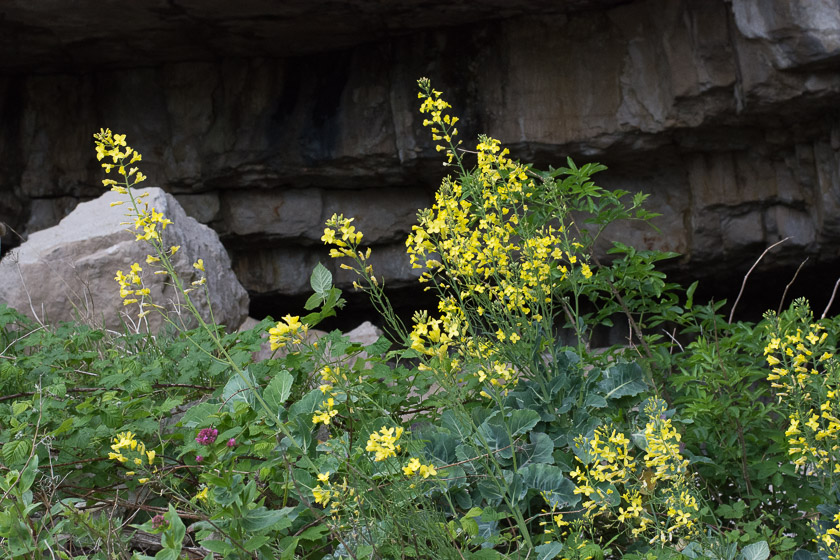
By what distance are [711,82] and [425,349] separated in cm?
608

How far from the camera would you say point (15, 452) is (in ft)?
5.74

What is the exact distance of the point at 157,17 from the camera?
6.78m

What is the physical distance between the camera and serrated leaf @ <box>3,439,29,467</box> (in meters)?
1.74

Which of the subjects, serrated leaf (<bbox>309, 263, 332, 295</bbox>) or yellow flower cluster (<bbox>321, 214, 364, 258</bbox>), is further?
serrated leaf (<bbox>309, 263, 332, 295</bbox>)

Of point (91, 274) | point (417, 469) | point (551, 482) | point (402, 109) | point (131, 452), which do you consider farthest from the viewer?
point (402, 109)

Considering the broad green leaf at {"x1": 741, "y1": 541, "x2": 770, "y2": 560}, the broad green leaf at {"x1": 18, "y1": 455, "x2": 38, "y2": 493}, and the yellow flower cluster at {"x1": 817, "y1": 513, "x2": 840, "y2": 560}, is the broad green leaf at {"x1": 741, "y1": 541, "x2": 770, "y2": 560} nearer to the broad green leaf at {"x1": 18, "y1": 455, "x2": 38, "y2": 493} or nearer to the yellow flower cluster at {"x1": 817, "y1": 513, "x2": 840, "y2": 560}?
the yellow flower cluster at {"x1": 817, "y1": 513, "x2": 840, "y2": 560}

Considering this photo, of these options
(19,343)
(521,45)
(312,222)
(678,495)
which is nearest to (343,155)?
(312,222)

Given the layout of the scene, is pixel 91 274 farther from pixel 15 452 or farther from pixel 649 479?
pixel 649 479

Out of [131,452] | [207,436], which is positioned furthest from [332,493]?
[207,436]

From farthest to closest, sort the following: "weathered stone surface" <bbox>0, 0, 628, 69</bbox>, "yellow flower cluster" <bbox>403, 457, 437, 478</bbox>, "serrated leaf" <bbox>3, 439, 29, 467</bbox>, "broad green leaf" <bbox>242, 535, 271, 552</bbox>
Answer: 1. "weathered stone surface" <bbox>0, 0, 628, 69</bbox>
2. "serrated leaf" <bbox>3, 439, 29, 467</bbox>
3. "broad green leaf" <bbox>242, 535, 271, 552</bbox>
4. "yellow flower cluster" <bbox>403, 457, 437, 478</bbox>

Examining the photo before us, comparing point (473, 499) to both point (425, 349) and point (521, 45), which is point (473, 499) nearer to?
point (425, 349)

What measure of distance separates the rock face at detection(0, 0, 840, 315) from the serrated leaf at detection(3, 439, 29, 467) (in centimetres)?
552

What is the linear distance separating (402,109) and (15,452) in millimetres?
6206

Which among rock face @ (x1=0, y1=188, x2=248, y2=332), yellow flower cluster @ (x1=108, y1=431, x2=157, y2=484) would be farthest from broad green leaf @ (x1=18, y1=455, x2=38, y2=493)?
rock face @ (x1=0, y1=188, x2=248, y2=332)
